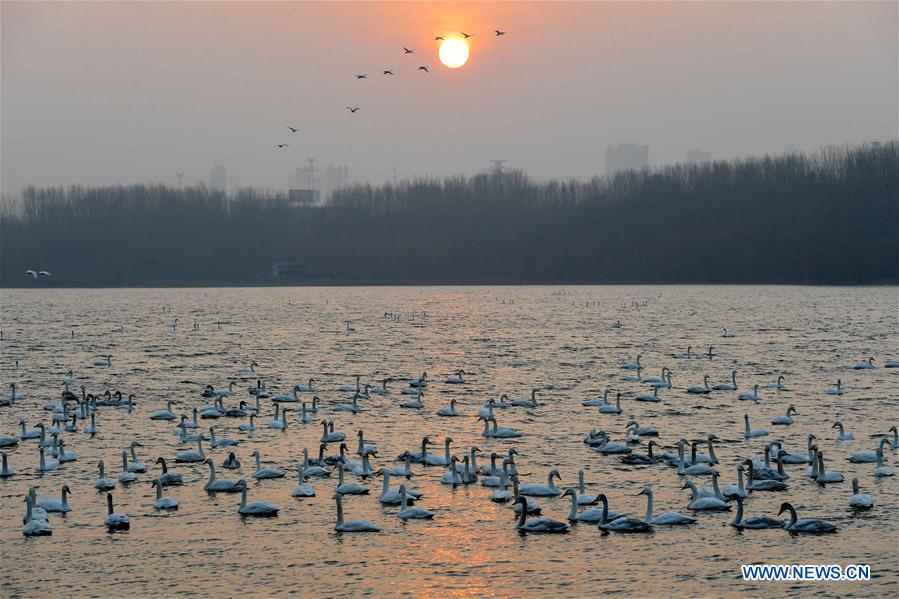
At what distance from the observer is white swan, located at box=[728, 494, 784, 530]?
785 inches

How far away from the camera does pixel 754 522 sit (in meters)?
20.0

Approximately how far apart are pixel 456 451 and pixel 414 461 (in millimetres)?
2118

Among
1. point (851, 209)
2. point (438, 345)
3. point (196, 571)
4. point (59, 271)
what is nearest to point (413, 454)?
point (196, 571)

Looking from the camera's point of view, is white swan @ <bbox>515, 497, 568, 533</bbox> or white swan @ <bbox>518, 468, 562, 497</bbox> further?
white swan @ <bbox>518, 468, 562, 497</bbox>

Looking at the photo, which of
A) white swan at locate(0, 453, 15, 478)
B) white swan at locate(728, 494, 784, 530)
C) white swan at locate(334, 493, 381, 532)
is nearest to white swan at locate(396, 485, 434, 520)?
white swan at locate(334, 493, 381, 532)

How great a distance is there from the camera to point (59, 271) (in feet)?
480

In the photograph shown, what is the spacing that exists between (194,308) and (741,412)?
2817 inches

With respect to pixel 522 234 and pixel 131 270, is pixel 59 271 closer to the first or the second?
pixel 131 270

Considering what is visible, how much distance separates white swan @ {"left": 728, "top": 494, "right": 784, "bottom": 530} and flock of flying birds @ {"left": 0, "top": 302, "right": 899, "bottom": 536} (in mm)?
24

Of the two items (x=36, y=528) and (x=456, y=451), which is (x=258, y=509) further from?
(x=456, y=451)

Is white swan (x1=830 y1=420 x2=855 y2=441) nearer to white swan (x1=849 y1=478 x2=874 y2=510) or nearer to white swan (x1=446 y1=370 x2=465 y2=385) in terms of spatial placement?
white swan (x1=849 y1=478 x2=874 y2=510)

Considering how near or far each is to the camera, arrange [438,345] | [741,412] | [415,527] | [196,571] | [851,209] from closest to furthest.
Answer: [196,571] < [415,527] < [741,412] < [438,345] < [851,209]

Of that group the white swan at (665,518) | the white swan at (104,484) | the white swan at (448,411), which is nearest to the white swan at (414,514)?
the white swan at (665,518)

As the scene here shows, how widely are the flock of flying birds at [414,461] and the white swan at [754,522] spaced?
2 centimetres
